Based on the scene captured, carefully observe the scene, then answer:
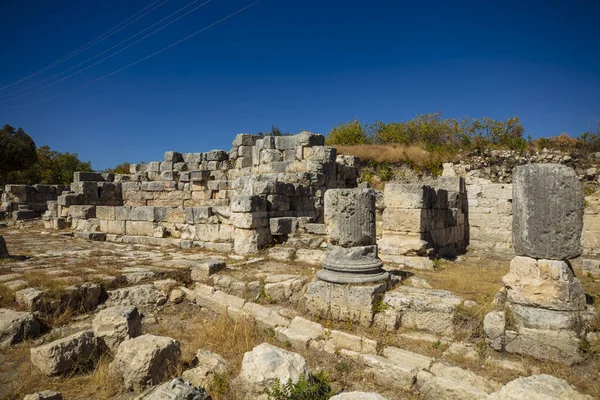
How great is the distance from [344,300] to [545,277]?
231 centimetres

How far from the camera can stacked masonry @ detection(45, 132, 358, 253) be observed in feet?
29.7

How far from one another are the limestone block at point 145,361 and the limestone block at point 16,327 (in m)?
1.63

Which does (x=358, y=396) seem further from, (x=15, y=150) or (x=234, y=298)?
(x=15, y=150)

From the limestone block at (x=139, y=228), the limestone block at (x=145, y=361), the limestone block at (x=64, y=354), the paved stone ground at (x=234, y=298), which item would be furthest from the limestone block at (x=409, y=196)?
the limestone block at (x=139, y=228)

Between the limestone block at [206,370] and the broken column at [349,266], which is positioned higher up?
the broken column at [349,266]

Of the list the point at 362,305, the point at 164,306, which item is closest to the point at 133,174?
the point at 164,306

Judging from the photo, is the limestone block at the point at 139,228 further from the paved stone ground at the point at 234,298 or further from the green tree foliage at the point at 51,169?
the green tree foliage at the point at 51,169

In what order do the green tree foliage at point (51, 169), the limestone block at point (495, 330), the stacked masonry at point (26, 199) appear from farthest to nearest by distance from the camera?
1. the green tree foliage at point (51, 169)
2. the stacked masonry at point (26, 199)
3. the limestone block at point (495, 330)

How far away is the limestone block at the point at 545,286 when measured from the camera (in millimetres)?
3852

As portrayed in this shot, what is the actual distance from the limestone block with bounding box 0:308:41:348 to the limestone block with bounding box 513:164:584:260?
5859 millimetres

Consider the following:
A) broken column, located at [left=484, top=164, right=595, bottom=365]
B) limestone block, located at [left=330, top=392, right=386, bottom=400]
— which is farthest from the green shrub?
broken column, located at [left=484, top=164, right=595, bottom=365]

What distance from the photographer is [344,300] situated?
5.00 m

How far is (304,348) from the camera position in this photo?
446cm

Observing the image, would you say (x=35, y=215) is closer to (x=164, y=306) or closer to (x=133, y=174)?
(x=133, y=174)
